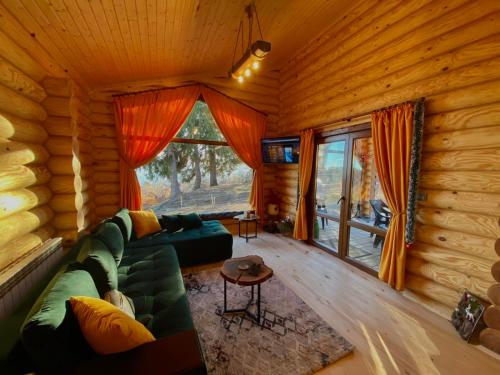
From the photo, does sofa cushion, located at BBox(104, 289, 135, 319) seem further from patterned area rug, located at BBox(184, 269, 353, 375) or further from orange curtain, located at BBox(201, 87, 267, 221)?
orange curtain, located at BBox(201, 87, 267, 221)

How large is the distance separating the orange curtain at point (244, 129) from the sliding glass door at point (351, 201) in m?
1.33

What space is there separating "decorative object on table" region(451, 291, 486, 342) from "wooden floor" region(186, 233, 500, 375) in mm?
76

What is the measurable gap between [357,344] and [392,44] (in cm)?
329

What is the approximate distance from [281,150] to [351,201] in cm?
169

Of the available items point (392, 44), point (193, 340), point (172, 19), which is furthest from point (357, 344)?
point (172, 19)

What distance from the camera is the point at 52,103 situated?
8.68 feet

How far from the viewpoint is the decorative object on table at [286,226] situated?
15.3 feet

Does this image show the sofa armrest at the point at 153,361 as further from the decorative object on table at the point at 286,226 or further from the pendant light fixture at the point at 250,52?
the decorative object on table at the point at 286,226

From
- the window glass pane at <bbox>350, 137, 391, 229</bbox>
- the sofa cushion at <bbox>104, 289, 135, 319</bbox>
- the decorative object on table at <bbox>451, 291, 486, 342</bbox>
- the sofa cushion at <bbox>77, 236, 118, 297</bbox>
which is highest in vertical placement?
the window glass pane at <bbox>350, 137, 391, 229</bbox>

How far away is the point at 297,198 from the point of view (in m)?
4.40

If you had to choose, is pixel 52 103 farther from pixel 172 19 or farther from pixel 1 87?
pixel 172 19

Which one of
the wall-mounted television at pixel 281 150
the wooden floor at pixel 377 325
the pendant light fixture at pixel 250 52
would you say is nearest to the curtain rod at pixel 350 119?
the wall-mounted television at pixel 281 150

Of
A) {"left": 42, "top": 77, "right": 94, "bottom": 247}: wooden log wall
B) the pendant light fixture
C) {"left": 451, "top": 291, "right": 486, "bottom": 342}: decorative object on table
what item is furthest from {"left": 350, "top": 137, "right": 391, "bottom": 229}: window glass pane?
{"left": 42, "top": 77, "right": 94, "bottom": 247}: wooden log wall

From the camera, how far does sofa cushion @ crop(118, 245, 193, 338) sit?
148 centimetres
